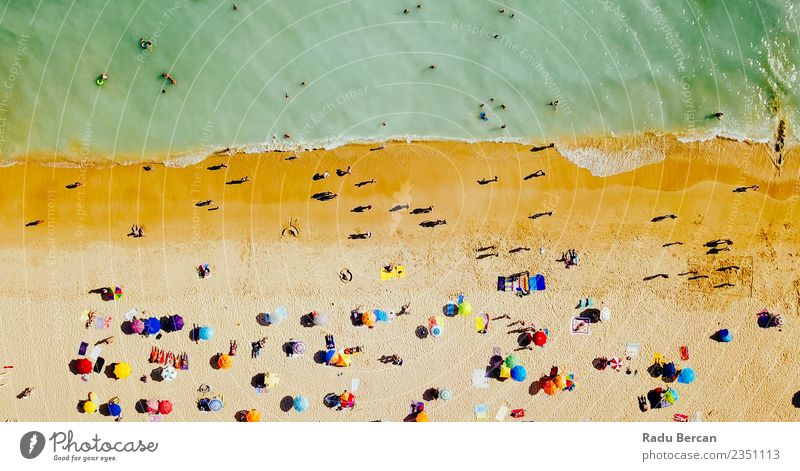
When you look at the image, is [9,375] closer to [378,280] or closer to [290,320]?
[290,320]

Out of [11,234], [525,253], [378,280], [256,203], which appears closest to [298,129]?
[256,203]

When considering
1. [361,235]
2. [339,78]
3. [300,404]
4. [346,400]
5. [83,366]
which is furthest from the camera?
[339,78]

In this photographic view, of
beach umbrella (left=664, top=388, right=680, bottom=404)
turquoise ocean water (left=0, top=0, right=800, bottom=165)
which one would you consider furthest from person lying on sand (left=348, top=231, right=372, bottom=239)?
beach umbrella (left=664, top=388, right=680, bottom=404)

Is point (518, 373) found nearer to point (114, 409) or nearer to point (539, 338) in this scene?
point (539, 338)

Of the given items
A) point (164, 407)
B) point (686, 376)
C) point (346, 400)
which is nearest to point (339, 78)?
point (346, 400)

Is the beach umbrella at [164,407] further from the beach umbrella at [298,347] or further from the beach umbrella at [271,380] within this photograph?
the beach umbrella at [298,347]

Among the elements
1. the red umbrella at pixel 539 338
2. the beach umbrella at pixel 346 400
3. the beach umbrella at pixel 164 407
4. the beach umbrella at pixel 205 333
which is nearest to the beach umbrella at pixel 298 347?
the beach umbrella at pixel 346 400
